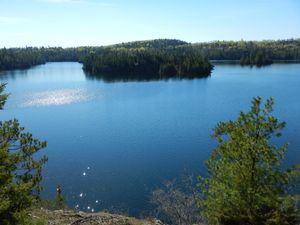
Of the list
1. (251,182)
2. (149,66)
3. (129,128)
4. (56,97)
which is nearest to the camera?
(251,182)

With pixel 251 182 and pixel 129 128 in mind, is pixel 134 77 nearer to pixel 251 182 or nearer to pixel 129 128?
pixel 129 128

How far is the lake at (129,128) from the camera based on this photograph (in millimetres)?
49125

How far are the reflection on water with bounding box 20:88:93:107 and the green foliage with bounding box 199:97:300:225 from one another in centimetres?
9407

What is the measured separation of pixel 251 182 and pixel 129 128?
59.6 metres

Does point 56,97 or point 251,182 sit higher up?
point 251,182

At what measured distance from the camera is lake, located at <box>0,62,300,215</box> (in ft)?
161

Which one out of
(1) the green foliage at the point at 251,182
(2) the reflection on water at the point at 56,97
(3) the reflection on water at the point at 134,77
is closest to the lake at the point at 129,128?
(2) the reflection on water at the point at 56,97

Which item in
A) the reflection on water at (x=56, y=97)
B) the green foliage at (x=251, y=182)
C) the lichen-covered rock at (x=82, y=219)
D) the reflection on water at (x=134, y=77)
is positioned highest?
the green foliage at (x=251, y=182)

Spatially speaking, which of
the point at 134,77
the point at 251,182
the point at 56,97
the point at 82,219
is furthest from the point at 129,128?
the point at 134,77

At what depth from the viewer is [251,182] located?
18781 mm

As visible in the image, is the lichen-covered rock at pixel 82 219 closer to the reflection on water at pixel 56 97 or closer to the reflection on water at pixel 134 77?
the reflection on water at pixel 56 97

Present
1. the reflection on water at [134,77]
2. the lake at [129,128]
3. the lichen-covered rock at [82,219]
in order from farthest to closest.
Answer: the reflection on water at [134,77] < the lake at [129,128] < the lichen-covered rock at [82,219]

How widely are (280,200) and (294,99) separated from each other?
299 ft

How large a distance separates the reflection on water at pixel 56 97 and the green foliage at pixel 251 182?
309ft
